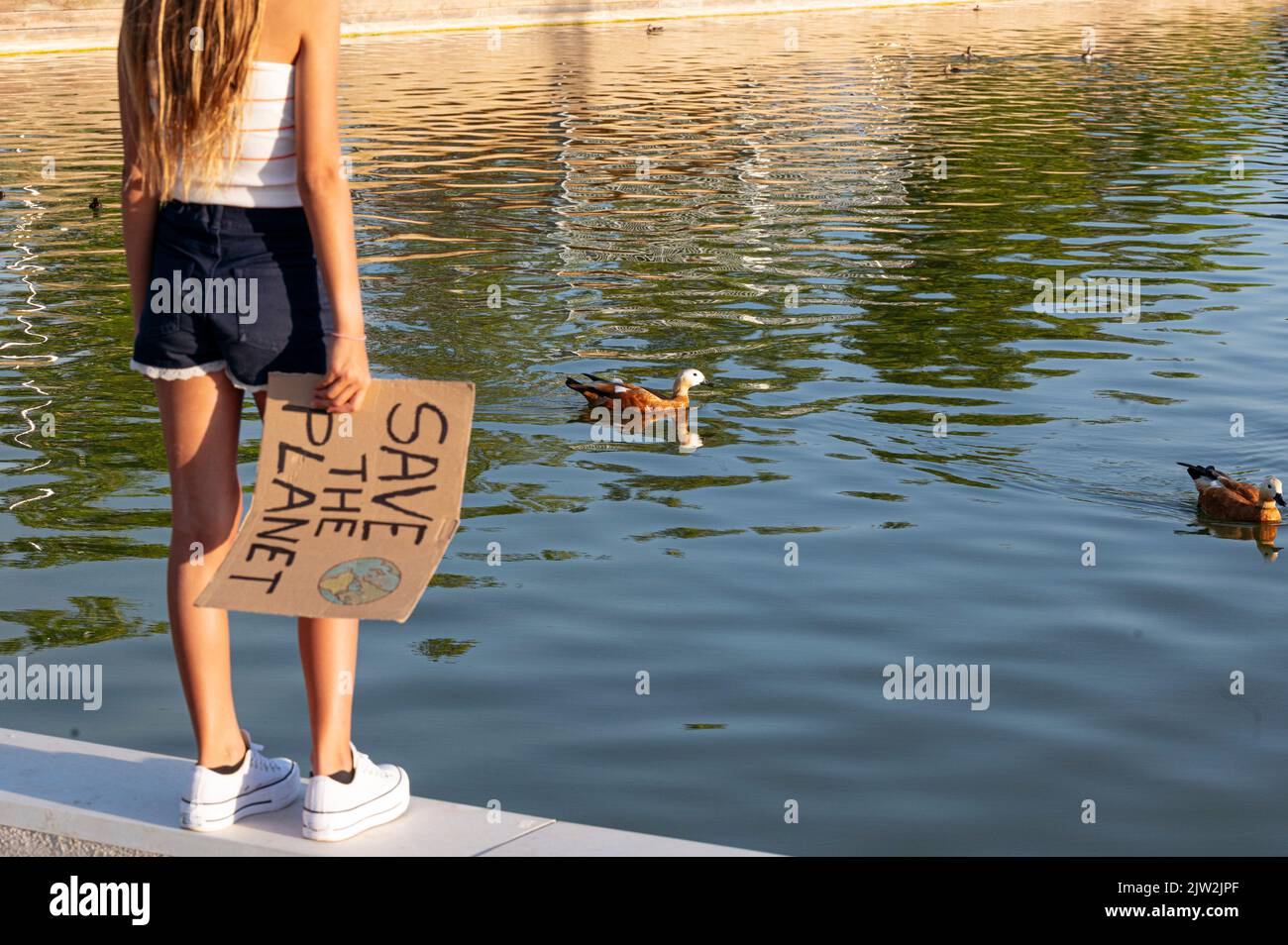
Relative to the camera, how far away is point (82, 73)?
4066cm

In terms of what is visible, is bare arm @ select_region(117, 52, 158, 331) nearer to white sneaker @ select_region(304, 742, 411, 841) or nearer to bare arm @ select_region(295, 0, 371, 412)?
bare arm @ select_region(295, 0, 371, 412)

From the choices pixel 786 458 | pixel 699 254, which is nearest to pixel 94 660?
pixel 786 458

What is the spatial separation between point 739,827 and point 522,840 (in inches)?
77.5

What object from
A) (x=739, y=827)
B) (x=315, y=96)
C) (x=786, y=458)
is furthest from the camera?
(x=786, y=458)

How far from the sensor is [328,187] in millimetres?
4406

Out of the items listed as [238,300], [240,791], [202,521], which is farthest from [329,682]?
[238,300]

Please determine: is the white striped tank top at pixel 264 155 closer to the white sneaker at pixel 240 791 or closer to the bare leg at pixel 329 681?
the bare leg at pixel 329 681

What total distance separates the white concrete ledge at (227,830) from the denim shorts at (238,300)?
1.25 meters

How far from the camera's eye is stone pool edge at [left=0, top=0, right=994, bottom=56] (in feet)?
149

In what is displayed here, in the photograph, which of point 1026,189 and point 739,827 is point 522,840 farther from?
point 1026,189

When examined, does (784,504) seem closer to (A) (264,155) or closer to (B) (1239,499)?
(B) (1239,499)

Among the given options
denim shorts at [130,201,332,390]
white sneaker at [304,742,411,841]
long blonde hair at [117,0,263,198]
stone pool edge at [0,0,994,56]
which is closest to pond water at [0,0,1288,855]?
white sneaker at [304,742,411,841]

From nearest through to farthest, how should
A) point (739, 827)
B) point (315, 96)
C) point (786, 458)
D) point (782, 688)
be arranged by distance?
point (315, 96) < point (739, 827) < point (782, 688) < point (786, 458)

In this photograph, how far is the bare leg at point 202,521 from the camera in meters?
4.63
